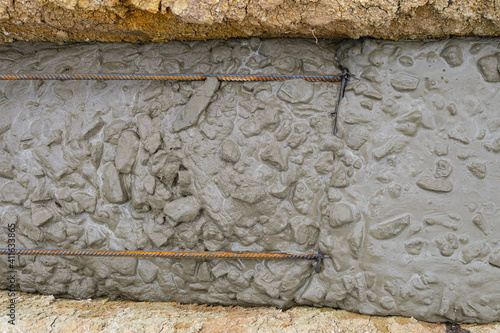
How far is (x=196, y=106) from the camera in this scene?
1.76 meters

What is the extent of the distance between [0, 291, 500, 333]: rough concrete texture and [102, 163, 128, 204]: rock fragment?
0.55 m

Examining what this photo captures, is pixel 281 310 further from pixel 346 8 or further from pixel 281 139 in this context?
pixel 346 8

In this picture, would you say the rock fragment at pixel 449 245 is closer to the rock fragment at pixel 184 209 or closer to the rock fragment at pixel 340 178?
the rock fragment at pixel 340 178

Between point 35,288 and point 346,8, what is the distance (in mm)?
1974

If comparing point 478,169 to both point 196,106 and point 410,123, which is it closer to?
point 410,123

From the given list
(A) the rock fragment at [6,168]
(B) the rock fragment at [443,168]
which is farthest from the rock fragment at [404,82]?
(A) the rock fragment at [6,168]

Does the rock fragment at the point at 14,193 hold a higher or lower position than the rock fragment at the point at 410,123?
lower

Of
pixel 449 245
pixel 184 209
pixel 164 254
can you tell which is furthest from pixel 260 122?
pixel 449 245

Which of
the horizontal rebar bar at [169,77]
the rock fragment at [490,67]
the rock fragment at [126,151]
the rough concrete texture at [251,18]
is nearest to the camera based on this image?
the rough concrete texture at [251,18]

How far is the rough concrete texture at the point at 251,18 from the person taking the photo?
1408 mm

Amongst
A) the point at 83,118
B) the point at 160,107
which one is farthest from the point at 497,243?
the point at 83,118

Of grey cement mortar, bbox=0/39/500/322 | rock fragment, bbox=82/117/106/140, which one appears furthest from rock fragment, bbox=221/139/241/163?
rock fragment, bbox=82/117/106/140

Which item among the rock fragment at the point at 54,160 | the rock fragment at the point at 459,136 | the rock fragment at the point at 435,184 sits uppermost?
the rock fragment at the point at 459,136

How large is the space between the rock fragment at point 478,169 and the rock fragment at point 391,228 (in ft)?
1.08
